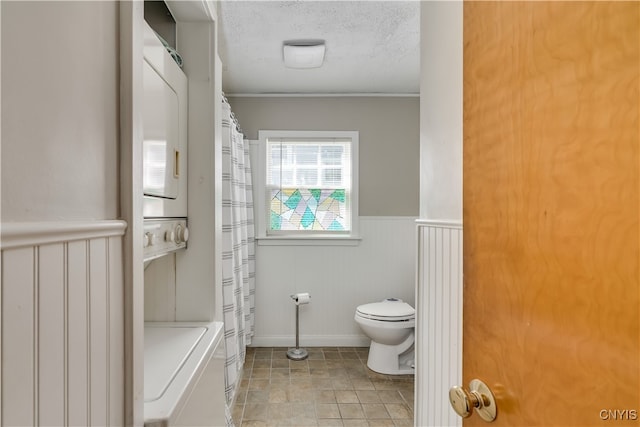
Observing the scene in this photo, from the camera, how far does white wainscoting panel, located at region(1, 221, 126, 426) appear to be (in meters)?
0.39

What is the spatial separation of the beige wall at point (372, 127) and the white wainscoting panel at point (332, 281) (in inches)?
8.3

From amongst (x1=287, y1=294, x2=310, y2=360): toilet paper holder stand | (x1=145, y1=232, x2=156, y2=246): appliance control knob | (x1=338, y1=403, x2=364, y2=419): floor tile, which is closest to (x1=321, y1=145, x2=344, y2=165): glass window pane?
(x1=287, y1=294, x2=310, y2=360): toilet paper holder stand

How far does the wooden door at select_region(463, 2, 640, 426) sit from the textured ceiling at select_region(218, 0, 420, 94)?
1441mm

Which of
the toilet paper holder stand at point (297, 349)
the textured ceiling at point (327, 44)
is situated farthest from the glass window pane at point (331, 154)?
the toilet paper holder stand at point (297, 349)

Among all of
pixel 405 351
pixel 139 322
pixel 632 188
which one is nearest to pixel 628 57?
pixel 632 188

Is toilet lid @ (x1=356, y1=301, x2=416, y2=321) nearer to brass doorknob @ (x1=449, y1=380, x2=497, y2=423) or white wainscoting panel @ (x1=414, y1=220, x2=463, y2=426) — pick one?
white wainscoting panel @ (x1=414, y1=220, x2=463, y2=426)

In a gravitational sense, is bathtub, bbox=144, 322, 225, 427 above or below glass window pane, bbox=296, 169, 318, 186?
below

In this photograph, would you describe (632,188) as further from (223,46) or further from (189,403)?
(223,46)

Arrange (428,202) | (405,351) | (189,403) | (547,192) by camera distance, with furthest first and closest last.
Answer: (405,351) < (428,202) < (189,403) < (547,192)

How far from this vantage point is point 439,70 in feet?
4.12

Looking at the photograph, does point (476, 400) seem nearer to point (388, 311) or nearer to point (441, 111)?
point (441, 111)

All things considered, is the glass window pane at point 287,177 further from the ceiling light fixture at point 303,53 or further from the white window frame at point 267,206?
the ceiling light fixture at point 303,53

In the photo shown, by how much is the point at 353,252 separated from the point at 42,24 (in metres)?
2.91

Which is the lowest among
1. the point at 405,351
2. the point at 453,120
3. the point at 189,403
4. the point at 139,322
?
the point at 405,351
